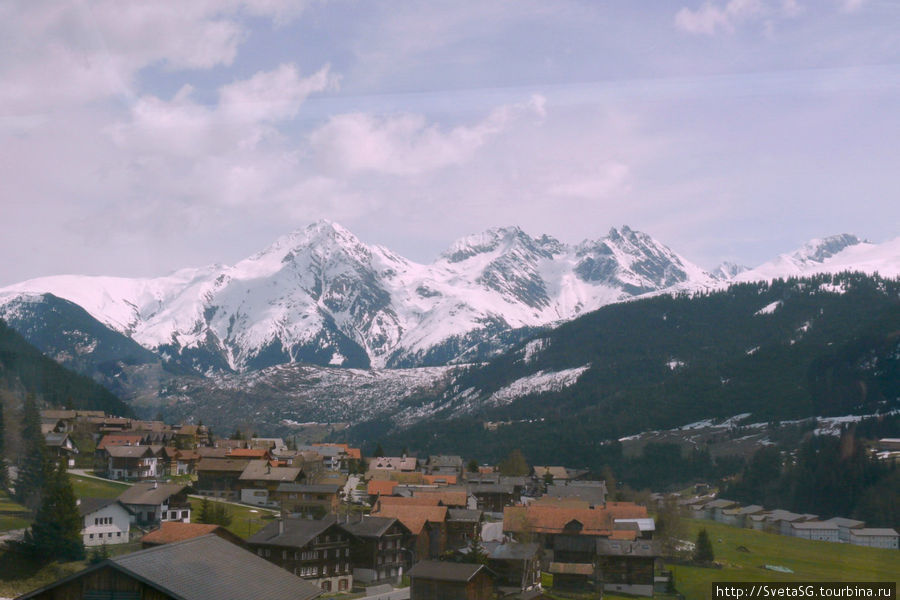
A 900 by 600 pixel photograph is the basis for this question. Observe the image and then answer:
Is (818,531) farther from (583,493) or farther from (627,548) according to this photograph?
(627,548)

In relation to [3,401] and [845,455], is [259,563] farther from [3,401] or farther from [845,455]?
[845,455]

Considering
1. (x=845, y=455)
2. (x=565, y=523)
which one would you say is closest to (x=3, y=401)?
(x=565, y=523)

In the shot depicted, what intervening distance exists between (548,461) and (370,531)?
13151cm

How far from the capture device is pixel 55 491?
61312mm

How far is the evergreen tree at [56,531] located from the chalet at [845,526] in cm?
7884

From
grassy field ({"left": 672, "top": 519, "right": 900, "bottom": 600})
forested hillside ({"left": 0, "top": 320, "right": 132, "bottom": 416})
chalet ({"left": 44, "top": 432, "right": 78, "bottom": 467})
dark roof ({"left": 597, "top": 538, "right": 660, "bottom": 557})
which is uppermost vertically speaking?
forested hillside ({"left": 0, "top": 320, "right": 132, "bottom": 416})

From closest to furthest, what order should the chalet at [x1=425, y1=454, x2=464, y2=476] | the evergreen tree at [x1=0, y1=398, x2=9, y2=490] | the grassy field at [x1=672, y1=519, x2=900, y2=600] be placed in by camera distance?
the grassy field at [x1=672, y1=519, x2=900, y2=600] < the evergreen tree at [x1=0, y1=398, x2=9, y2=490] < the chalet at [x1=425, y1=454, x2=464, y2=476]

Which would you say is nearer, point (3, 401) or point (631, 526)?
point (631, 526)

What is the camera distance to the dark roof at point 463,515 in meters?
77.6

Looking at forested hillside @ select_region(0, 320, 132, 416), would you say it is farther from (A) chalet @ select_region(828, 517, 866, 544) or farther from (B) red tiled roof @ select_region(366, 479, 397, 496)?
(A) chalet @ select_region(828, 517, 866, 544)

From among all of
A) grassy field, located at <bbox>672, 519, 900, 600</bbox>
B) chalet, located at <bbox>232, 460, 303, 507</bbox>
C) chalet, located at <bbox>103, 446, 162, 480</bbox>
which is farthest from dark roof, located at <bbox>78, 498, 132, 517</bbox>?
grassy field, located at <bbox>672, 519, 900, 600</bbox>

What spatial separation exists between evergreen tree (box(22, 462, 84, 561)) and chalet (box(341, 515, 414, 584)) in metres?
17.8

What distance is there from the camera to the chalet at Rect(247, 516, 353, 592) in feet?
203

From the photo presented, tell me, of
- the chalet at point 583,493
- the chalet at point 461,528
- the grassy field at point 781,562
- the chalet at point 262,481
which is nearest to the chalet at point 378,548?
the chalet at point 461,528
